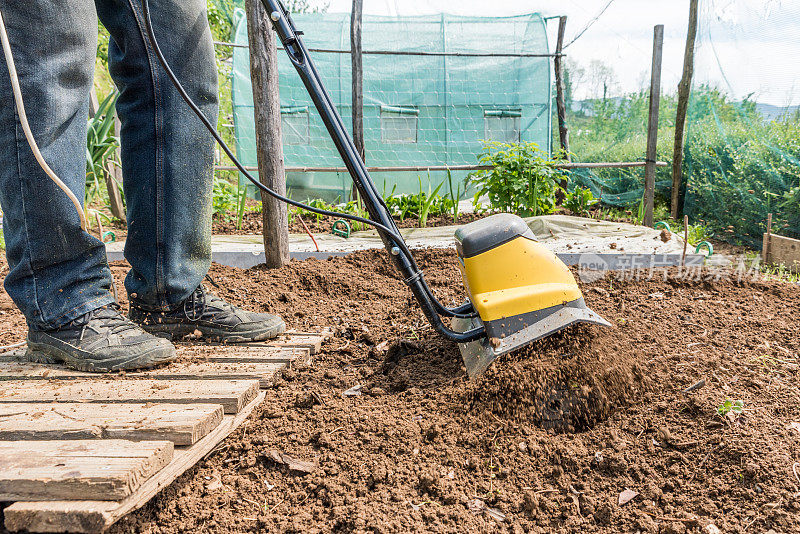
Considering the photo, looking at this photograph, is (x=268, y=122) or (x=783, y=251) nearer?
(x=268, y=122)

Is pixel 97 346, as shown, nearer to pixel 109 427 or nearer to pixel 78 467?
pixel 109 427

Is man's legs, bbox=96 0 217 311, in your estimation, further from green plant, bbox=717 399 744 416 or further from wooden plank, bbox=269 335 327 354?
green plant, bbox=717 399 744 416

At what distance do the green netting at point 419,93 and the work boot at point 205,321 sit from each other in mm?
6694

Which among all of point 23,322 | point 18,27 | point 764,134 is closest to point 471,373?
point 18,27

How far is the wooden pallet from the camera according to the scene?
95 cm

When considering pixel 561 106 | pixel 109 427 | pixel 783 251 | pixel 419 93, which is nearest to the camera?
pixel 109 427

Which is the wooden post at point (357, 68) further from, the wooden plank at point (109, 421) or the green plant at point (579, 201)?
the wooden plank at point (109, 421)

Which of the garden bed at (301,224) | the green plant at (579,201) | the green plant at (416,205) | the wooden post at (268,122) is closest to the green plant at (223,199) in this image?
the garden bed at (301,224)

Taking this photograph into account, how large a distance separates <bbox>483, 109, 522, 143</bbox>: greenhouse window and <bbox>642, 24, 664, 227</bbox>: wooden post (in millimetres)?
3199

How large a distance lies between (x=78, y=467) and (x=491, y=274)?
1.00 m

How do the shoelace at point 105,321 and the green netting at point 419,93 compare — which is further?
the green netting at point 419,93

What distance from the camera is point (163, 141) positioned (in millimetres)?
1668

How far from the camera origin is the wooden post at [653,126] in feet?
18.2

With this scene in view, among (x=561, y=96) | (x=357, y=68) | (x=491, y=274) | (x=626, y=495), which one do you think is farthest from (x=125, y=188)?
(x=561, y=96)
